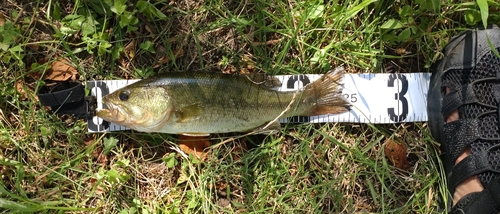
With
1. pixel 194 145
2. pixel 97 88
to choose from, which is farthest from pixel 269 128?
pixel 97 88

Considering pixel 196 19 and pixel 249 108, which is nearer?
pixel 249 108

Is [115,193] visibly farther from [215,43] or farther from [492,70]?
[492,70]

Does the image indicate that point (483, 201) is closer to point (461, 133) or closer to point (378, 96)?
point (461, 133)

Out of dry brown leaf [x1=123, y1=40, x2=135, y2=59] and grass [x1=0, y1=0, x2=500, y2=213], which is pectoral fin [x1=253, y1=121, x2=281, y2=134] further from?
dry brown leaf [x1=123, y1=40, x2=135, y2=59]

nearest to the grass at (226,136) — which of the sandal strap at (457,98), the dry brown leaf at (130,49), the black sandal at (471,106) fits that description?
the dry brown leaf at (130,49)

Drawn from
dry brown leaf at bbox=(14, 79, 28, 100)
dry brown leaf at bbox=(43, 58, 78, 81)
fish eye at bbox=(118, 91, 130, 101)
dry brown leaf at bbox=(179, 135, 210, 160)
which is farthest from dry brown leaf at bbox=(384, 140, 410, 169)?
dry brown leaf at bbox=(14, 79, 28, 100)

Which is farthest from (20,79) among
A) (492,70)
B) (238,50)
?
(492,70)

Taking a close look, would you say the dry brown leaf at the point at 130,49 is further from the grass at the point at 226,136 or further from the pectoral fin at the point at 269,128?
the pectoral fin at the point at 269,128
